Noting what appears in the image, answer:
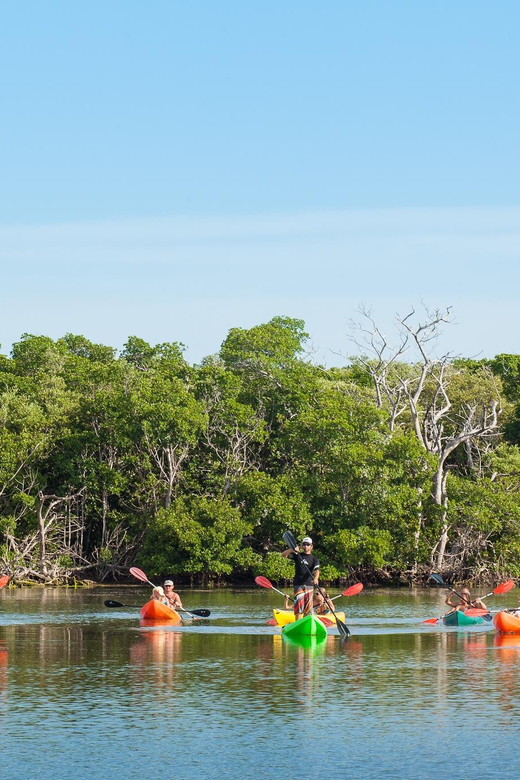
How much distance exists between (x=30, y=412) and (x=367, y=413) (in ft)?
50.8

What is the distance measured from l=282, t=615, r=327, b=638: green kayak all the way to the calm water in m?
0.57

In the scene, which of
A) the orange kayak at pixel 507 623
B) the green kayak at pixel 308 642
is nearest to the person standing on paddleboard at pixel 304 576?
the green kayak at pixel 308 642

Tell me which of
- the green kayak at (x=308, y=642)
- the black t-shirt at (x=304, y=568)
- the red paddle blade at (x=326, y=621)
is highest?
the black t-shirt at (x=304, y=568)

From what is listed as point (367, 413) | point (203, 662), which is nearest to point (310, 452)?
point (367, 413)

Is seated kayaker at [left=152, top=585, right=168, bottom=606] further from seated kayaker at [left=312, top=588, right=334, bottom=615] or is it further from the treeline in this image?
the treeline

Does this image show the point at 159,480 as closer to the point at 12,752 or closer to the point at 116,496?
the point at 116,496

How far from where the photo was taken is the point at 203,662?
18250 mm

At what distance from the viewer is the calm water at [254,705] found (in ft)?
35.0

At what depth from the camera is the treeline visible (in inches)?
1860

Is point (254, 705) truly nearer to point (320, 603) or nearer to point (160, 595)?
point (320, 603)

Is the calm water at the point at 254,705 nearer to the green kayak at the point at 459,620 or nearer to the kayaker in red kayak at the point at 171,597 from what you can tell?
the green kayak at the point at 459,620

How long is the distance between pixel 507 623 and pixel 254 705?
1190cm

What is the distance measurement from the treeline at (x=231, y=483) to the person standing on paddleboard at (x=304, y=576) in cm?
2316

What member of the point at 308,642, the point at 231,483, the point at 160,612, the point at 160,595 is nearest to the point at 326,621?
the point at 308,642
